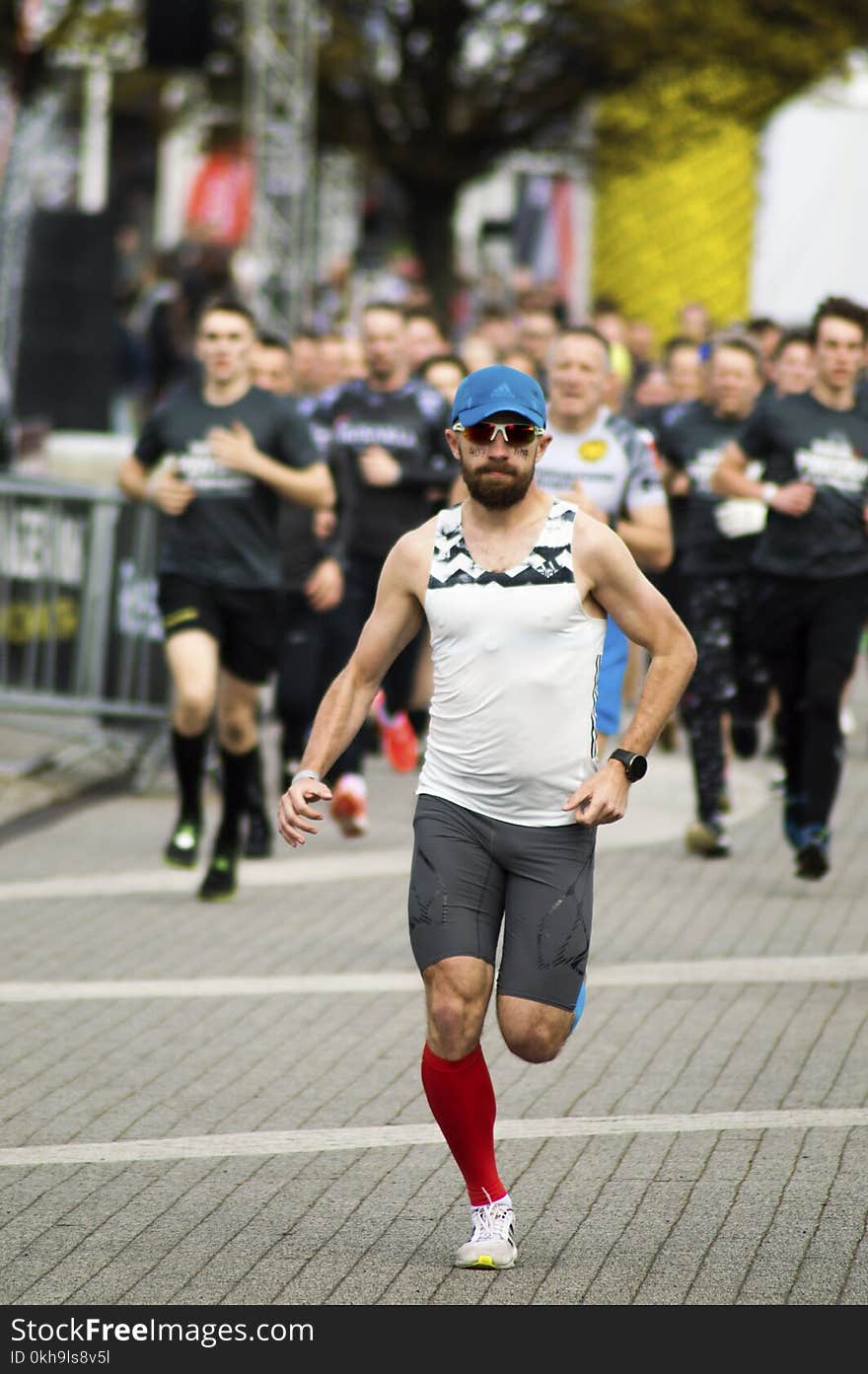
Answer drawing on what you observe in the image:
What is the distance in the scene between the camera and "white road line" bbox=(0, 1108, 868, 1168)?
18.9ft

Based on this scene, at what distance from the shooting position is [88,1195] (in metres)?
5.42

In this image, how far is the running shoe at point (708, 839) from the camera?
9992mm

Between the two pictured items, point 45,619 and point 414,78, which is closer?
point 45,619

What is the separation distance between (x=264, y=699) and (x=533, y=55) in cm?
1726

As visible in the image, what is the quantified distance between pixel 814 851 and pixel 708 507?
205 centimetres

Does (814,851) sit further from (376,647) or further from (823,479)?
(376,647)

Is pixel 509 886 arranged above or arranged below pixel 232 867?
above

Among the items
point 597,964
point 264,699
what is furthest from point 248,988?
point 264,699

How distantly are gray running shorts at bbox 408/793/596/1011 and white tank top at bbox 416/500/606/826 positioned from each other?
48 mm

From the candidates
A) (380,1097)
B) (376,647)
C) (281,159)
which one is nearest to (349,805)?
(380,1097)

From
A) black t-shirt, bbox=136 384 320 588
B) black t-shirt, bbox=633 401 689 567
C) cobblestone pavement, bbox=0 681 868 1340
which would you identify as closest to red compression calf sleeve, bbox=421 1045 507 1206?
cobblestone pavement, bbox=0 681 868 1340

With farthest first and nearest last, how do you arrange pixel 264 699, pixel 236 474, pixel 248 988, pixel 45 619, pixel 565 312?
pixel 565 312
pixel 264 699
pixel 45 619
pixel 236 474
pixel 248 988

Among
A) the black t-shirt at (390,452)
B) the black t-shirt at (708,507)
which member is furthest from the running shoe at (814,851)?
the black t-shirt at (390,452)

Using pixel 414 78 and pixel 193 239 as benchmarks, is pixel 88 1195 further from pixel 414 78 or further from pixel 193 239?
pixel 414 78
